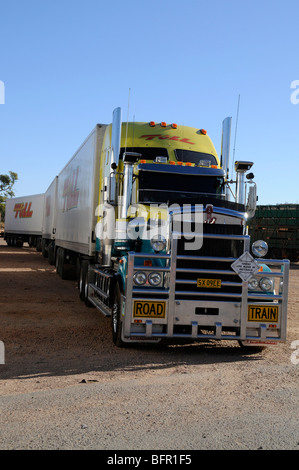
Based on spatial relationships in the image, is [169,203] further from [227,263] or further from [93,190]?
[93,190]

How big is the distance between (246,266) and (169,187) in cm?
231

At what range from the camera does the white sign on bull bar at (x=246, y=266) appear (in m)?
8.23

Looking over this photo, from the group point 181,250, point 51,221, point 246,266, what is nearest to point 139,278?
point 181,250

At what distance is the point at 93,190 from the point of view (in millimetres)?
12758

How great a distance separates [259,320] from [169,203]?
8.01 feet

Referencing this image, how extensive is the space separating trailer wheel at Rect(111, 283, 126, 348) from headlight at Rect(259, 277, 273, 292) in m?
2.20

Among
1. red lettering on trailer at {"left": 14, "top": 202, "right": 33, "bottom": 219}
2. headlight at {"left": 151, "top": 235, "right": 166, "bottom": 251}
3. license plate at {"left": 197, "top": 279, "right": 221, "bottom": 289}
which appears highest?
red lettering on trailer at {"left": 14, "top": 202, "right": 33, "bottom": 219}

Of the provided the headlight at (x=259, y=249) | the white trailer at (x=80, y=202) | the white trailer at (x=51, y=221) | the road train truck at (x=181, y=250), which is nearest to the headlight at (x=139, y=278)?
the road train truck at (x=181, y=250)

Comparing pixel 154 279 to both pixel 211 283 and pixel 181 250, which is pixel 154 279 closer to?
pixel 181 250

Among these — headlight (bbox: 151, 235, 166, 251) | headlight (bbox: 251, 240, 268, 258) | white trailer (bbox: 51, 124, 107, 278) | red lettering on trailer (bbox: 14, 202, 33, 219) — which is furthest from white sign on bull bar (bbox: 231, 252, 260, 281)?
red lettering on trailer (bbox: 14, 202, 33, 219)

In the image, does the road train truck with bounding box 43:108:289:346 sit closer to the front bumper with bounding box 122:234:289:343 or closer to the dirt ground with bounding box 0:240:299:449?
the front bumper with bounding box 122:234:289:343

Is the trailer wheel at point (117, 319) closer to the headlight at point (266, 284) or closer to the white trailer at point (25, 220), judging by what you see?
the headlight at point (266, 284)

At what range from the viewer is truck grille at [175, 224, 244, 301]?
8.17 metres
